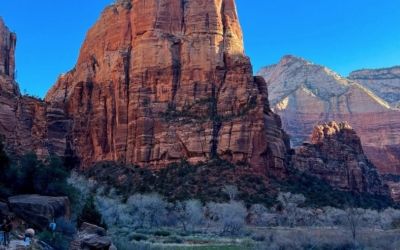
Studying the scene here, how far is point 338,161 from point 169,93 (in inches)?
1502

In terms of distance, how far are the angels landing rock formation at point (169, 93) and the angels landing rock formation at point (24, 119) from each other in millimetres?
3386

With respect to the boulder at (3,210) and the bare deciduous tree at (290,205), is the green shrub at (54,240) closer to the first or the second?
the boulder at (3,210)

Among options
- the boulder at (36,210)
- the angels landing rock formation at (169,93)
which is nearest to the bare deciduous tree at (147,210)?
the angels landing rock formation at (169,93)

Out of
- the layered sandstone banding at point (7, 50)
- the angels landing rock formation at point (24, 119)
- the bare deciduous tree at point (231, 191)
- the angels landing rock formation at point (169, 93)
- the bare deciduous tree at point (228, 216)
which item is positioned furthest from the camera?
the layered sandstone banding at point (7, 50)

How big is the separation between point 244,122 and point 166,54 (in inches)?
853

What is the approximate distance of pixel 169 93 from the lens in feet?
291

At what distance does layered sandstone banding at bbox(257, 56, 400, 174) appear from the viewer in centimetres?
14750

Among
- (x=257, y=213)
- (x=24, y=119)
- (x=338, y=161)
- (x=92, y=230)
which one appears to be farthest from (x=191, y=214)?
(x=338, y=161)

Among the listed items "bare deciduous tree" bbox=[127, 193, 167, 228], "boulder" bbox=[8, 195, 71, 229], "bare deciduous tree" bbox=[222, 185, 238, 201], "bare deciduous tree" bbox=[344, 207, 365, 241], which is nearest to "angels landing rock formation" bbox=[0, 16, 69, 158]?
"bare deciduous tree" bbox=[127, 193, 167, 228]

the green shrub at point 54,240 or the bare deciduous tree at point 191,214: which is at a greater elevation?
the green shrub at point 54,240

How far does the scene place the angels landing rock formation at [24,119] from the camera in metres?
86.1

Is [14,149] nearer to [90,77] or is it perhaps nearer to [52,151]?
[52,151]

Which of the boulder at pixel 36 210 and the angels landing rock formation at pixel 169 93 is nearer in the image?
the boulder at pixel 36 210

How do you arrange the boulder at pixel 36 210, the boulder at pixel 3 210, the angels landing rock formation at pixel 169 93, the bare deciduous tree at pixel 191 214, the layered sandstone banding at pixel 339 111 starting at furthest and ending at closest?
the layered sandstone banding at pixel 339 111 → the angels landing rock formation at pixel 169 93 → the bare deciduous tree at pixel 191 214 → the boulder at pixel 36 210 → the boulder at pixel 3 210
